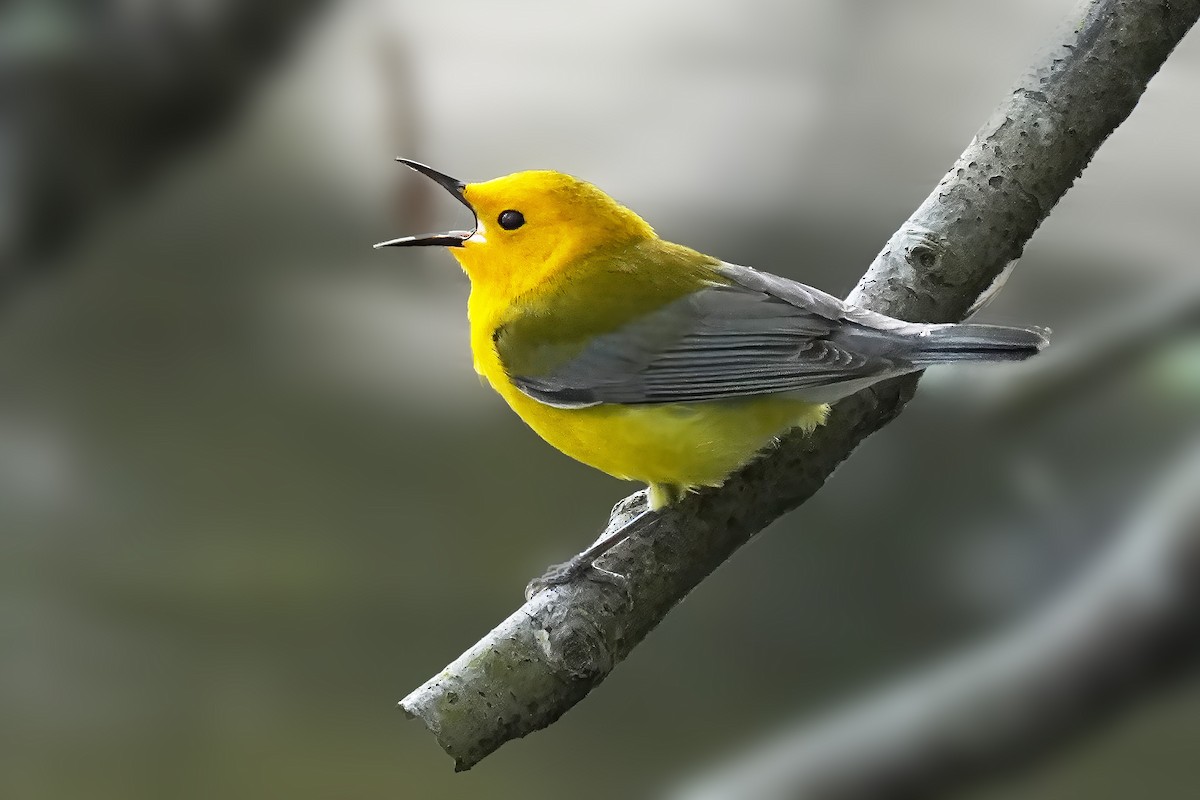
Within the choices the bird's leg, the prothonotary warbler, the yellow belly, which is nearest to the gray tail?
the prothonotary warbler

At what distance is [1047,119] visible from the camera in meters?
1.41

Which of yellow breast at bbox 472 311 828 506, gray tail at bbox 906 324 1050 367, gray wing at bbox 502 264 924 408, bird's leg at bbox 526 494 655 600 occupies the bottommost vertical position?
bird's leg at bbox 526 494 655 600

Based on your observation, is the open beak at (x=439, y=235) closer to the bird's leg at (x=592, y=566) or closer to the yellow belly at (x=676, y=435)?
the yellow belly at (x=676, y=435)

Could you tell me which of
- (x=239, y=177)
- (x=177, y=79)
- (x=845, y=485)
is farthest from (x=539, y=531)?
(x=177, y=79)

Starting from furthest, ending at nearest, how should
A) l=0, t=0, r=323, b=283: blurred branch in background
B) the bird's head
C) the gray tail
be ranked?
l=0, t=0, r=323, b=283: blurred branch in background
the bird's head
the gray tail

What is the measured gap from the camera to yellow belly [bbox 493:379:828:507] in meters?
1.26

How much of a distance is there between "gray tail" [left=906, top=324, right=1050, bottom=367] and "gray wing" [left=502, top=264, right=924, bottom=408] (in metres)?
0.05

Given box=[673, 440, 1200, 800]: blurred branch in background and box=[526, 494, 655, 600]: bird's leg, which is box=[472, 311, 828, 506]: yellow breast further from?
box=[673, 440, 1200, 800]: blurred branch in background

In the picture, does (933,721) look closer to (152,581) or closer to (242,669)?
(242,669)

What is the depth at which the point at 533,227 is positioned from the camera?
→ 4.36 feet

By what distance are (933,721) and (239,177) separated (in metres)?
1.70

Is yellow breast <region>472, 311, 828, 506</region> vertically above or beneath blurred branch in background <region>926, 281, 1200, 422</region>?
beneath

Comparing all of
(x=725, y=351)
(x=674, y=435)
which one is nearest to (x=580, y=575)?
(x=674, y=435)

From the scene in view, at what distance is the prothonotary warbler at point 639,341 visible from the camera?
1249 mm
